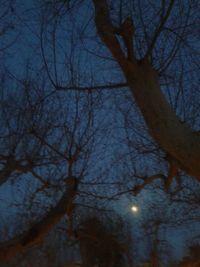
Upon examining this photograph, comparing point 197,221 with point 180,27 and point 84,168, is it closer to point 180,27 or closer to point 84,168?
point 84,168

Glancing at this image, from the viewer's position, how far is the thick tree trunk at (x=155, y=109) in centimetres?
430

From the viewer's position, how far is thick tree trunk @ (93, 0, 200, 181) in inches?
169

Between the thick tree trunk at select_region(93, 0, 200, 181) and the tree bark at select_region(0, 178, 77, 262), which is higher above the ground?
the thick tree trunk at select_region(93, 0, 200, 181)

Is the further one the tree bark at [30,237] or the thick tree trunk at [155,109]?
the tree bark at [30,237]

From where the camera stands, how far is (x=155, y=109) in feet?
15.2

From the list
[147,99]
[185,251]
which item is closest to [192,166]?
[147,99]

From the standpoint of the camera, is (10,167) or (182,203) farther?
(182,203)

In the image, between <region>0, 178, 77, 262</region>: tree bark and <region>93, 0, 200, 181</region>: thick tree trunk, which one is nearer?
<region>93, 0, 200, 181</region>: thick tree trunk

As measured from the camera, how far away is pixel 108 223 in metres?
14.0

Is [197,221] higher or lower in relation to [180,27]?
lower

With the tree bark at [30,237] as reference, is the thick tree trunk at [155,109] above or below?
above

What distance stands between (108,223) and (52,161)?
5933 mm

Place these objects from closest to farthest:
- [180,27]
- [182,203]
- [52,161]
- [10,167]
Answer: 1. [180,27]
2. [10,167]
3. [52,161]
4. [182,203]

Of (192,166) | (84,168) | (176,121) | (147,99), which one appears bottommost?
(192,166)
